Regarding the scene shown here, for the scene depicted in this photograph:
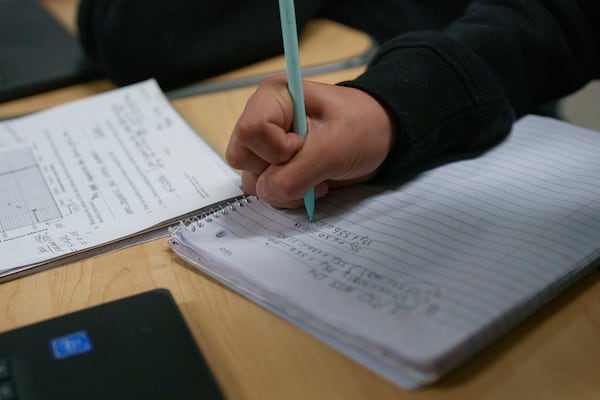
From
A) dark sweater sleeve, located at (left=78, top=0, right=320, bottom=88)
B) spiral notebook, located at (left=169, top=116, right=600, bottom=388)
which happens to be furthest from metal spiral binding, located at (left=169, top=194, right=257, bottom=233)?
dark sweater sleeve, located at (left=78, top=0, right=320, bottom=88)

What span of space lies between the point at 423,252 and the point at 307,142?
0.11m

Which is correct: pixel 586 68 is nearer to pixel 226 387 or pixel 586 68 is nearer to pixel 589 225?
pixel 589 225

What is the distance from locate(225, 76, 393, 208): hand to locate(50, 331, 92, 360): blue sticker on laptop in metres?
0.15

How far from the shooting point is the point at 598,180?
44 centimetres

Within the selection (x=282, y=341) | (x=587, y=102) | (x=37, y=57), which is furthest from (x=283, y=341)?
(x=587, y=102)

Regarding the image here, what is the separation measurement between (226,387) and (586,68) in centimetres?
49

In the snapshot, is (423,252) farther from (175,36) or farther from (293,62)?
(175,36)

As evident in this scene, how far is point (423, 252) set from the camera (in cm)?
38

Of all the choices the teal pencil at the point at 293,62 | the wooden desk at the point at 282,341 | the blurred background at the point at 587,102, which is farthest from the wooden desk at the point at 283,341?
the blurred background at the point at 587,102

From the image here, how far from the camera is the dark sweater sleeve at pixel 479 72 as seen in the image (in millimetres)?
468

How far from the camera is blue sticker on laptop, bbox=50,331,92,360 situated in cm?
33

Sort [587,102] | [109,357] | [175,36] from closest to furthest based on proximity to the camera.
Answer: [109,357], [175,36], [587,102]

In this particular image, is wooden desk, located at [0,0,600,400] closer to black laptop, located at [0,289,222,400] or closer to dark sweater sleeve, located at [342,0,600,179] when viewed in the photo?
black laptop, located at [0,289,222,400]

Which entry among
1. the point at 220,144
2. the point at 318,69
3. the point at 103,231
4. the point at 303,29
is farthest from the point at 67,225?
the point at 303,29
